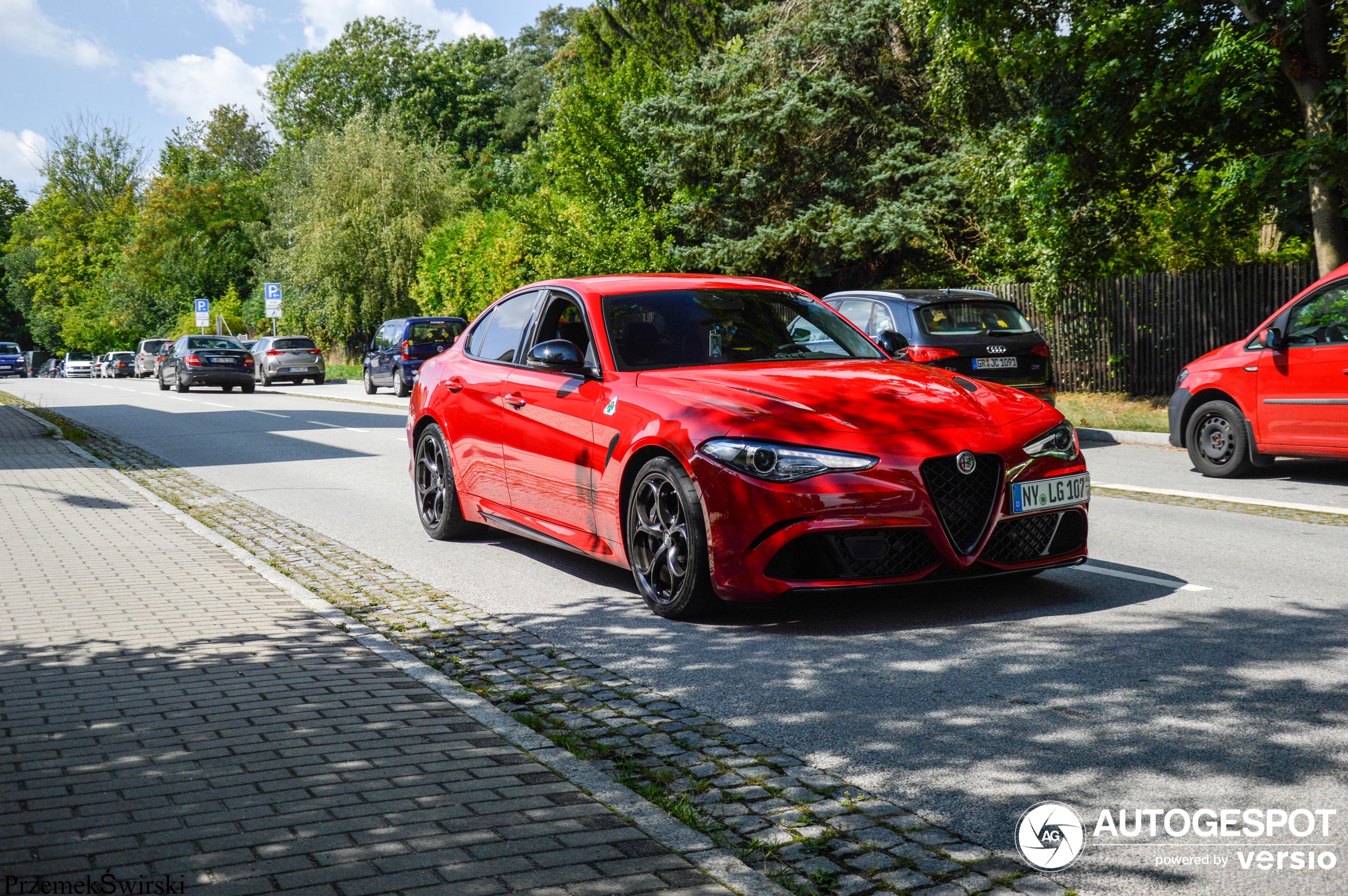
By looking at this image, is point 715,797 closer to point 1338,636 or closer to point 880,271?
point 1338,636

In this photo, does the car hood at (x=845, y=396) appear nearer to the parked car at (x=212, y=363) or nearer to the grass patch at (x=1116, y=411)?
the grass patch at (x=1116, y=411)

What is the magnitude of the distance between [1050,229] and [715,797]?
1710 cm

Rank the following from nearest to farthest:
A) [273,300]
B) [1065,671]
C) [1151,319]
Result: [1065,671] → [1151,319] → [273,300]

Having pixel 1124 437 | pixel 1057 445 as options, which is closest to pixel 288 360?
pixel 1124 437

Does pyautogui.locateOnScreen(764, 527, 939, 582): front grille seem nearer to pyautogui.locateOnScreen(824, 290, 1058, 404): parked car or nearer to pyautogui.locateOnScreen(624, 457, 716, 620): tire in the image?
pyautogui.locateOnScreen(624, 457, 716, 620): tire

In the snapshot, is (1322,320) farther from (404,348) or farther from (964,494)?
(404,348)

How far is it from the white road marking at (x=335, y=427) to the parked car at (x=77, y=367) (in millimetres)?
61327

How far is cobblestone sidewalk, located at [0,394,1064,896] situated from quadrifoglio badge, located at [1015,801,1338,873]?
0.60ft

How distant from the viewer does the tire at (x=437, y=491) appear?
8508mm

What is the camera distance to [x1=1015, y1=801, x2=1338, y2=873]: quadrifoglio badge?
124 inches

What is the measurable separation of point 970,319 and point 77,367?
7508 cm

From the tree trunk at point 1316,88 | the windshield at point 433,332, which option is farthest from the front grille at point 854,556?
the windshield at point 433,332

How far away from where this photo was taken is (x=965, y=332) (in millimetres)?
13930

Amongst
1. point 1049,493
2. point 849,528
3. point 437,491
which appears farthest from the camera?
point 437,491
